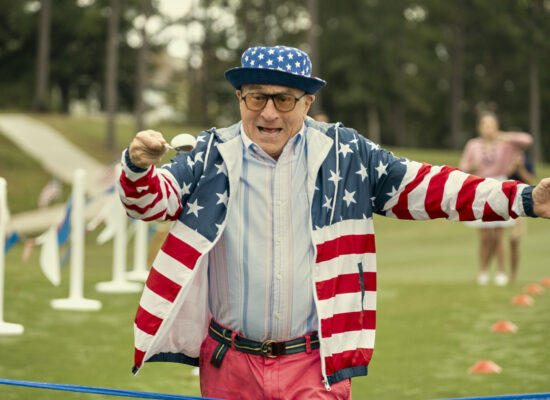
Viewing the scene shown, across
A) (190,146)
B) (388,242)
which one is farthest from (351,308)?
(388,242)

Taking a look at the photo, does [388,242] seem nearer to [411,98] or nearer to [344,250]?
[344,250]

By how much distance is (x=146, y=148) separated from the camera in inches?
129

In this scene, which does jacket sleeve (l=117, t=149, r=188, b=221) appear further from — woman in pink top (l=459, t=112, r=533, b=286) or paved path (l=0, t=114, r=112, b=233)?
paved path (l=0, t=114, r=112, b=233)

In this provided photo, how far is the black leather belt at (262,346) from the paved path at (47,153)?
19.3 m

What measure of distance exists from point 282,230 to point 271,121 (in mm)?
407

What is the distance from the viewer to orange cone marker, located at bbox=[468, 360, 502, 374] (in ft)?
24.5

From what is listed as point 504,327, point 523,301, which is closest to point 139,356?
point 504,327

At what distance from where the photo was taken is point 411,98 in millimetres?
58438

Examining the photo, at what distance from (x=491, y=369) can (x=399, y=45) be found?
5393 centimetres

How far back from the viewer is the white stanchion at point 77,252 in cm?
992

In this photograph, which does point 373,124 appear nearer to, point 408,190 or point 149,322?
point 408,190

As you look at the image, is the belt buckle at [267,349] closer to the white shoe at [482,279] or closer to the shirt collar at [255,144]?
the shirt collar at [255,144]

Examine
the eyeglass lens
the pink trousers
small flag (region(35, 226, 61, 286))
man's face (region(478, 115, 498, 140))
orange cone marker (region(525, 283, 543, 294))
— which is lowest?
orange cone marker (region(525, 283, 543, 294))

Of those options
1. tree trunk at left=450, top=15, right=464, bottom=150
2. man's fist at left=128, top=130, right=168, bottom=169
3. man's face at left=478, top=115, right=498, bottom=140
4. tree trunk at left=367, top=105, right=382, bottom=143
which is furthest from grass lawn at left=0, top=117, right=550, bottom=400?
tree trunk at left=367, top=105, right=382, bottom=143
